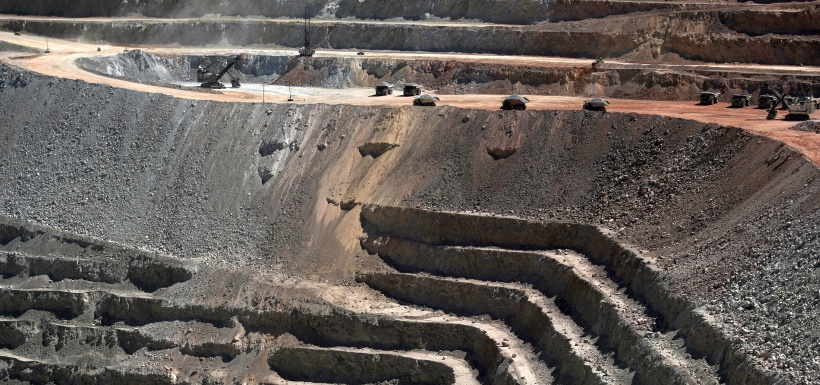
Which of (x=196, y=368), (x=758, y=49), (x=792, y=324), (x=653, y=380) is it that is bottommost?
(x=196, y=368)

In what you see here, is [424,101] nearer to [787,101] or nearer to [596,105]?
[596,105]

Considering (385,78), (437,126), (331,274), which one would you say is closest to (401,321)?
(331,274)

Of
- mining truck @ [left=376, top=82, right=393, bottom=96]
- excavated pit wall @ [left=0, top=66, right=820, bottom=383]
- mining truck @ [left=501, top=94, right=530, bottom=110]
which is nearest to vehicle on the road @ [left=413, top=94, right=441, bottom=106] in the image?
excavated pit wall @ [left=0, top=66, right=820, bottom=383]

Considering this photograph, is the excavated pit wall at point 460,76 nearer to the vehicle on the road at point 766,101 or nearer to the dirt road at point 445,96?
the dirt road at point 445,96

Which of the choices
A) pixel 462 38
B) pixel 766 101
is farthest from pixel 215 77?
pixel 766 101

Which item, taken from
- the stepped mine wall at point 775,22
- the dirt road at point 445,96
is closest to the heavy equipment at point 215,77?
the dirt road at point 445,96

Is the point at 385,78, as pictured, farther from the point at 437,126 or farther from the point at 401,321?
the point at 401,321
